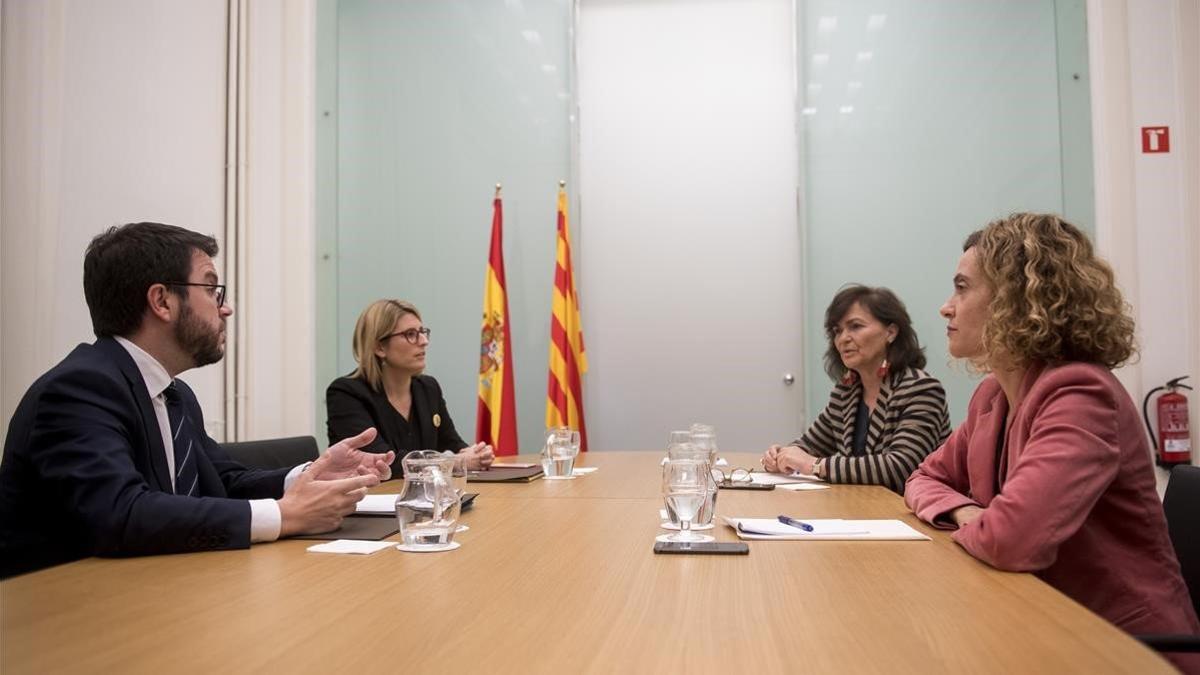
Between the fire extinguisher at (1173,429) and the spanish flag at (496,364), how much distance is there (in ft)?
9.87

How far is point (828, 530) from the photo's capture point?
1573 mm

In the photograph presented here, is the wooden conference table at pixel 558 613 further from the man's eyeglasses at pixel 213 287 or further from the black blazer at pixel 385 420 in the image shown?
the black blazer at pixel 385 420

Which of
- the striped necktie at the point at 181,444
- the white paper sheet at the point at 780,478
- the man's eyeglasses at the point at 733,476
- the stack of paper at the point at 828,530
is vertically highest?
the striped necktie at the point at 181,444

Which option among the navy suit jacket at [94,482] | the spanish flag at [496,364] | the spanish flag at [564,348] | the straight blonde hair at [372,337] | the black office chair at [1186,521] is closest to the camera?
the navy suit jacket at [94,482]

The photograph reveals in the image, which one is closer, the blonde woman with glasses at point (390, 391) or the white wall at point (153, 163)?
the white wall at point (153, 163)

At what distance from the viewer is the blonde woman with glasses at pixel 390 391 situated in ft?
10.4

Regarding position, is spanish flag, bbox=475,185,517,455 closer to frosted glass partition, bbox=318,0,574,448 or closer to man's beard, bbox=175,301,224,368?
frosted glass partition, bbox=318,0,574,448

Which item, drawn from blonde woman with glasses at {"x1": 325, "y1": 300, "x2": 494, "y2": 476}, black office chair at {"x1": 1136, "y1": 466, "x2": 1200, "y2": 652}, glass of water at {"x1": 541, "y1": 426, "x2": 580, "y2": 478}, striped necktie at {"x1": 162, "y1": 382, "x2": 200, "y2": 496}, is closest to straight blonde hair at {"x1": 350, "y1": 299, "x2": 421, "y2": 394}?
blonde woman with glasses at {"x1": 325, "y1": 300, "x2": 494, "y2": 476}

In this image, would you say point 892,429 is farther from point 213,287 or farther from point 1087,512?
point 213,287

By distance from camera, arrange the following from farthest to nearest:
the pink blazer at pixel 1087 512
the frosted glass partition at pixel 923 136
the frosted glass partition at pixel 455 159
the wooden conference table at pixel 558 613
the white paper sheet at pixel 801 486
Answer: the frosted glass partition at pixel 455 159 < the frosted glass partition at pixel 923 136 < the white paper sheet at pixel 801 486 < the pink blazer at pixel 1087 512 < the wooden conference table at pixel 558 613

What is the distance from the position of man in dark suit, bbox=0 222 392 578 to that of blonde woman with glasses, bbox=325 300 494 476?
115 cm

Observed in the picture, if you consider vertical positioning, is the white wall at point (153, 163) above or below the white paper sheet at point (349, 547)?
above

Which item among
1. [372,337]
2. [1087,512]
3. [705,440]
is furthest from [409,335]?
[1087,512]

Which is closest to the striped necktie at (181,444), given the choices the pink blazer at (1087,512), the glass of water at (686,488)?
the glass of water at (686,488)
